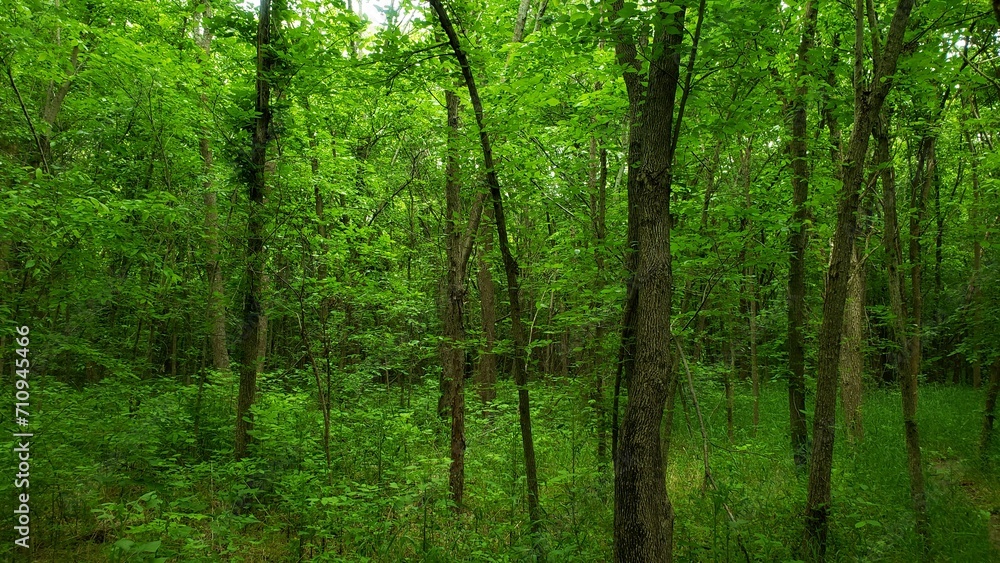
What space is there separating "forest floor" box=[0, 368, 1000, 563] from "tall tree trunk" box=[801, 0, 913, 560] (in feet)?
0.94

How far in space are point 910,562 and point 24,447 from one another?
8.97 metres

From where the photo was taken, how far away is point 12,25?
20.7ft

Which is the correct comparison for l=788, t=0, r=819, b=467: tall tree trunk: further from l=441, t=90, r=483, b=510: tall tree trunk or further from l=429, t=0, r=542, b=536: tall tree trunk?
l=441, t=90, r=483, b=510: tall tree trunk

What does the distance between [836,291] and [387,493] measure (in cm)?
576

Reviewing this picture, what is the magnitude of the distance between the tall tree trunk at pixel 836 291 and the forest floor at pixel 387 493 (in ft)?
0.94

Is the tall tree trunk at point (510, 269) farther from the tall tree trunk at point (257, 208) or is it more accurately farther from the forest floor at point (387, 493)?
the tall tree trunk at point (257, 208)

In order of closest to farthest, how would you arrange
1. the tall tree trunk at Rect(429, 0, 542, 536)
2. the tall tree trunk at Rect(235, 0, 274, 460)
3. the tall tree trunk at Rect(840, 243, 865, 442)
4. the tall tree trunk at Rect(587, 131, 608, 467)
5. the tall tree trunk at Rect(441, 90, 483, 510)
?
the tall tree trunk at Rect(429, 0, 542, 536) < the tall tree trunk at Rect(587, 131, 608, 467) < the tall tree trunk at Rect(235, 0, 274, 460) < the tall tree trunk at Rect(441, 90, 483, 510) < the tall tree trunk at Rect(840, 243, 865, 442)

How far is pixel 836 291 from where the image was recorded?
449 centimetres

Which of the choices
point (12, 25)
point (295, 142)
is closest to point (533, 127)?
point (295, 142)

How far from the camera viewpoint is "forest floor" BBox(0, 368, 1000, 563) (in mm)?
4613

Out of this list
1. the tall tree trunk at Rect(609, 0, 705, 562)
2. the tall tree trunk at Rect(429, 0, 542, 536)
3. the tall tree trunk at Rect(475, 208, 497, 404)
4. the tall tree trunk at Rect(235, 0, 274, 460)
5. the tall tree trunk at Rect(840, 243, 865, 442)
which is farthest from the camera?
the tall tree trunk at Rect(475, 208, 497, 404)

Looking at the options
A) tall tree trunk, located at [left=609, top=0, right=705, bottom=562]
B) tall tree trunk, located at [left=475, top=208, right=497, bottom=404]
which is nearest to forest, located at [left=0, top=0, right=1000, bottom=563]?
tall tree trunk, located at [left=609, top=0, right=705, bottom=562]

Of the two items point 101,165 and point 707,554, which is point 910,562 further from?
point 101,165

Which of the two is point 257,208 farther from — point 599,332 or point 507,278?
point 599,332
